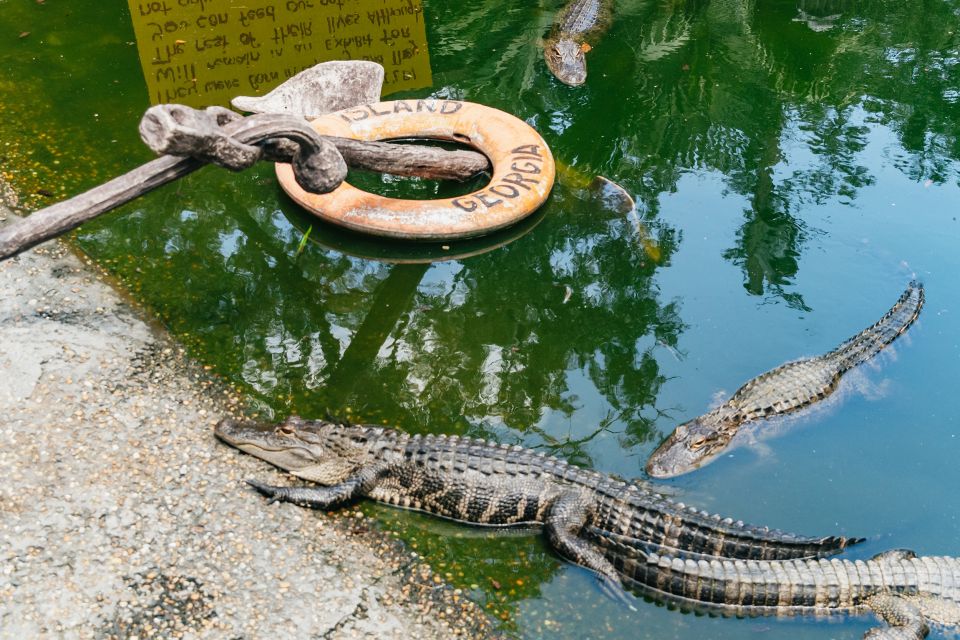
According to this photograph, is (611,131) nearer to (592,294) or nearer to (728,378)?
(592,294)

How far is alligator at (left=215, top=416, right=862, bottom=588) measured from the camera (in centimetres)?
532

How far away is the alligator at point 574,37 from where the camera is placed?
421 inches

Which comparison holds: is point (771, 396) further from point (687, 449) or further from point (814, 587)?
point (814, 587)

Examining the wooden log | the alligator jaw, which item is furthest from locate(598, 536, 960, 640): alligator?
the wooden log

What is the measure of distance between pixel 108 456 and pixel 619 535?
3222 millimetres

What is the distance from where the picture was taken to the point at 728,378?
22.1ft

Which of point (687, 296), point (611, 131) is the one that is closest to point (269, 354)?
point (687, 296)

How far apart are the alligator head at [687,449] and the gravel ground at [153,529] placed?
1696 millimetres

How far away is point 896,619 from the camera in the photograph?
4988mm

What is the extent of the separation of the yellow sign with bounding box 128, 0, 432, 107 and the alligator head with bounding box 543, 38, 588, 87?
1.58 meters

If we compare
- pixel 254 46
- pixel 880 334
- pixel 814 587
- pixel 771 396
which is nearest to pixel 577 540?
pixel 814 587

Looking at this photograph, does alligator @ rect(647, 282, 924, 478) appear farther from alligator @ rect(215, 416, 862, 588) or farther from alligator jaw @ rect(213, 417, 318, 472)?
alligator jaw @ rect(213, 417, 318, 472)

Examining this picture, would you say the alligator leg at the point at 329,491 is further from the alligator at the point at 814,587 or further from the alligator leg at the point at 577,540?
the alligator at the point at 814,587

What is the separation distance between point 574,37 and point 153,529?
827 cm
